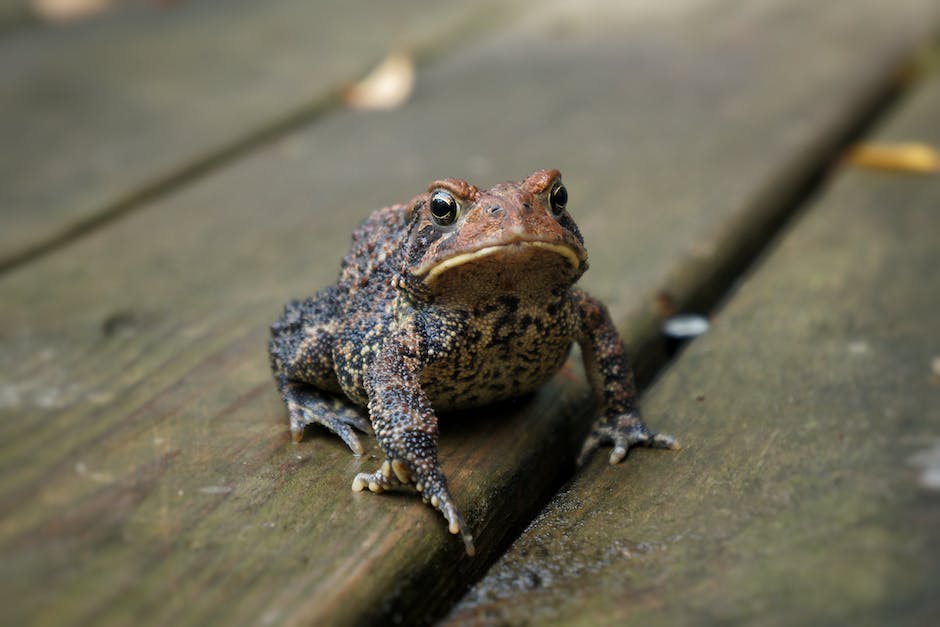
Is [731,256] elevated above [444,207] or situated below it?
below

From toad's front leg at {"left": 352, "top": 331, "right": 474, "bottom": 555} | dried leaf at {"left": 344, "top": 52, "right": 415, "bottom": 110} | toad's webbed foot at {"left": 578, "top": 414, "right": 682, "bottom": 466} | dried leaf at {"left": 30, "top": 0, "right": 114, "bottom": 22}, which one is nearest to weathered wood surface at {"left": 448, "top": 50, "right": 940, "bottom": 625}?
toad's webbed foot at {"left": 578, "top": 414, "right": 682, "bottom": 466}

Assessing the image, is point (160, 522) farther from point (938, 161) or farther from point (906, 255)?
point (938, 161)

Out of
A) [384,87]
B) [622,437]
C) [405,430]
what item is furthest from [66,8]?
[622,437]

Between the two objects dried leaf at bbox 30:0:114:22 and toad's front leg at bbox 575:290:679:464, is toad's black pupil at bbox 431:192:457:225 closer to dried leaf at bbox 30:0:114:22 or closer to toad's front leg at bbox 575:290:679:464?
toad's front leg at bbox 575:290:679:464

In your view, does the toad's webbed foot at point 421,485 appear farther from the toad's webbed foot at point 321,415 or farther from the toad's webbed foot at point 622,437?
the toad's webbed foot at point 622,437

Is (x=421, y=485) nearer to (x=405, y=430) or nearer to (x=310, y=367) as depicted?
(x=405, y=430)

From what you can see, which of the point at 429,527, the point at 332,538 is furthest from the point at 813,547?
the point at 332,538
